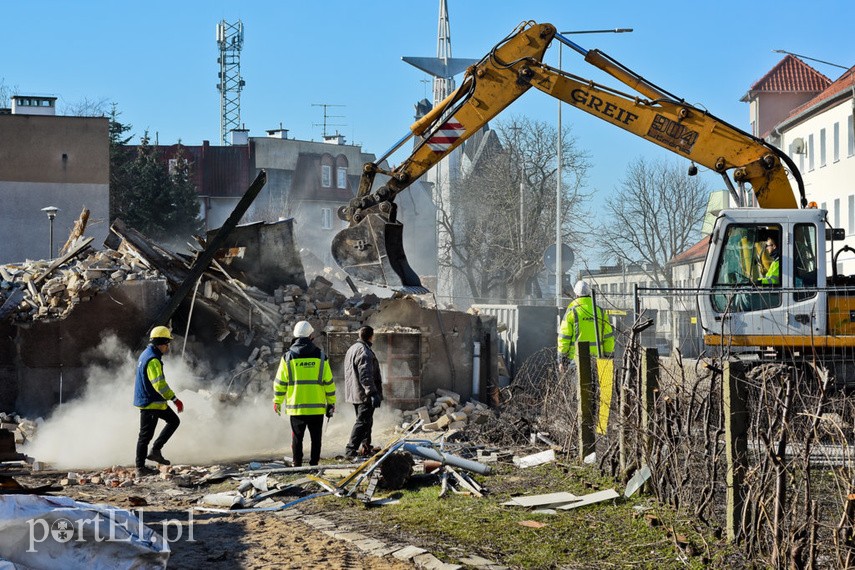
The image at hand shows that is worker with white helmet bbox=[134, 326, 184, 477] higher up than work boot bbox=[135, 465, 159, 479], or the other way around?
worker with white helmet bbox=[134, 326, 184, 477]

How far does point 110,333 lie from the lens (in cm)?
1731

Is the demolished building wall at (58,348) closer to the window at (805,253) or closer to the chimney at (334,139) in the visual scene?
the window at (805,253)

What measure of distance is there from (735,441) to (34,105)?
43.0 m

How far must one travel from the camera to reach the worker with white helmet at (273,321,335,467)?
1243 centimetres

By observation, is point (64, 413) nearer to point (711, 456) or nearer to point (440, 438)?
point (440, 438)

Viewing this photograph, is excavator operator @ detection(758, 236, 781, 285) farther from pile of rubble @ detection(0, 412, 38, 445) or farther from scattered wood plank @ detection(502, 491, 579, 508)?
pile of rubble @ detection(0, 412, 38, 445)

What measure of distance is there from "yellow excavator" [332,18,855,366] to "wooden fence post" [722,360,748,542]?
5217mm

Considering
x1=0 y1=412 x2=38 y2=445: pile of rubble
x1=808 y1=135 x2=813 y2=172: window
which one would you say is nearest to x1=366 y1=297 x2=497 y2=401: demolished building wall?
x1=0 y1=412 x2=38 y2=445: pile of rubble

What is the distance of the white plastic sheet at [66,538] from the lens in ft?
19.5

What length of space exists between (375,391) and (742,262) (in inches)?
195

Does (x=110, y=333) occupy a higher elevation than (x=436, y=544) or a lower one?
higher

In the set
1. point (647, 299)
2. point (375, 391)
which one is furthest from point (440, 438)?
point (647, 299)

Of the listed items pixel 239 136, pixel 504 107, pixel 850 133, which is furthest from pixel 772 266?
pixel 239 136

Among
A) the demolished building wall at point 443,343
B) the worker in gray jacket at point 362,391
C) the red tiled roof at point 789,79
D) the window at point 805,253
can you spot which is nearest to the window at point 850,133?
the red tiled roof at point 789,79
